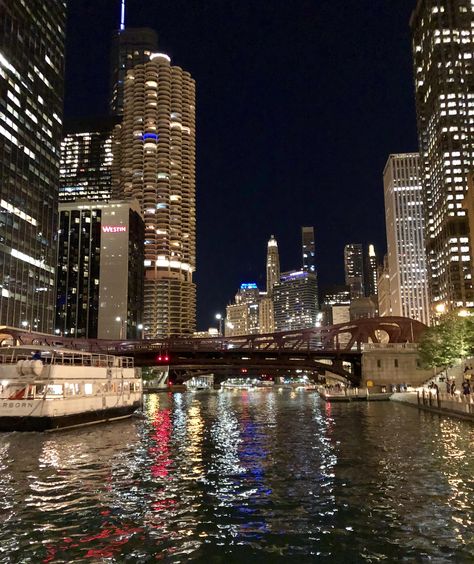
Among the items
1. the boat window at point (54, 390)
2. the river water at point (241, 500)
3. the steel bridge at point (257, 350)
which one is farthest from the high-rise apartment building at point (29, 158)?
the river water at point (241, 500)

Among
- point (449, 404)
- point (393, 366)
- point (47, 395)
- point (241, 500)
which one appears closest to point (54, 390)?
point (47, 395)

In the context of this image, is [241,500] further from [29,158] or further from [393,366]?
[29,158]

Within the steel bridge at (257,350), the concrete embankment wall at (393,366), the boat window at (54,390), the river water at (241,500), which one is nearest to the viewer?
the river water at (241,500)

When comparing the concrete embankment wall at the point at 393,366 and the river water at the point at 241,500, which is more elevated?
the concrete embankment wall at the point at 393,366

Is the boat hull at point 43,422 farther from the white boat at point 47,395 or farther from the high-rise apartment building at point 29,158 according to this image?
the high-rise apartment building at point 29,158

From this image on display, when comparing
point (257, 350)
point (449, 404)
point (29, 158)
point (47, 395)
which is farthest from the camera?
point (29, 158)

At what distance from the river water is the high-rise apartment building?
109 meters

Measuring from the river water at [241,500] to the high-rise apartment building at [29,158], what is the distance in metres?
109

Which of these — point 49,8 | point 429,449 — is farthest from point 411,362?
point 49,8

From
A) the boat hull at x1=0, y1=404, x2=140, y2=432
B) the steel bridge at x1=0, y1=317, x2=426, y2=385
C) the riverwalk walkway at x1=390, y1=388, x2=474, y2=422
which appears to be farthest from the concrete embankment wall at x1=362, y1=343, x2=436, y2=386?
the boat hull at x1=0, y1=404, x2=140, y2=432

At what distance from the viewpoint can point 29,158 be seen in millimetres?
150500

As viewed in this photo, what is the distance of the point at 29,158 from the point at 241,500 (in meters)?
148

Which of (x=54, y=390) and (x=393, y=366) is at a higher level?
(x=393, y=366)

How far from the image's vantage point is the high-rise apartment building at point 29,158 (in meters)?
137
